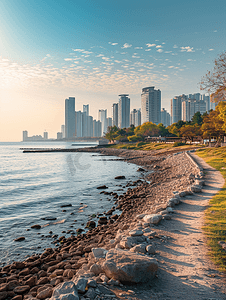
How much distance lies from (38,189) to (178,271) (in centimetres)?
2213

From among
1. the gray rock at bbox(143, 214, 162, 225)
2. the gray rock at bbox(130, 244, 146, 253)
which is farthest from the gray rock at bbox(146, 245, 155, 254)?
the gray rock at bbox(143, 214, 162, 225)

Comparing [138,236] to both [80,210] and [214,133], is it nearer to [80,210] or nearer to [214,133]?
[80,210]

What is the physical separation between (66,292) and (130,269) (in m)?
1.58

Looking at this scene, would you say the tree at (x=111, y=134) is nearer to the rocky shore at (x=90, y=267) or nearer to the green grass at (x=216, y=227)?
the green grass at (x=216, y=227)

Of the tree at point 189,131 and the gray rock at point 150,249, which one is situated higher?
the tree at point 189,131

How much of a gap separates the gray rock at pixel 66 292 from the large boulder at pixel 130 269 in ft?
3.39

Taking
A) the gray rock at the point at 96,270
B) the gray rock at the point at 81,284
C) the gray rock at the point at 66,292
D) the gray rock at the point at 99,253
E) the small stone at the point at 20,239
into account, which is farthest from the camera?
the small stone at the point at 20,239

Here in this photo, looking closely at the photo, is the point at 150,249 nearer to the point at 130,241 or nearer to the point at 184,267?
the point at 130,241

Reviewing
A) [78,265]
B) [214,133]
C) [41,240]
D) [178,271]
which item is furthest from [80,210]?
[214,133]

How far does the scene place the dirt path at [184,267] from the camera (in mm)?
4672

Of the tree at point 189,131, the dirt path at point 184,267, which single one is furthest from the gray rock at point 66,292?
the tree at point 189,131

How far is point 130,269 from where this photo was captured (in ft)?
16.4

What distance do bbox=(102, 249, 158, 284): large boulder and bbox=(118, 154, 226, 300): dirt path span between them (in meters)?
0.22

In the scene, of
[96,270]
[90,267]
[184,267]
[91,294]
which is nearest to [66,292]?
[91,294]
